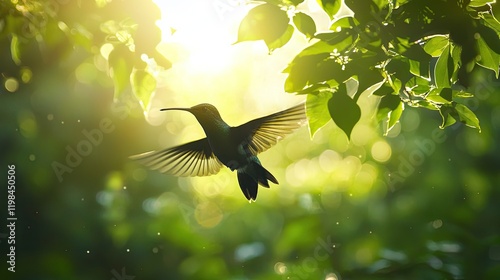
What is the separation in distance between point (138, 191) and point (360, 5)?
14.4 feet

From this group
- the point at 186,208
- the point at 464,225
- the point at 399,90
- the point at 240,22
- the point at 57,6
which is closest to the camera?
the point at 240,22

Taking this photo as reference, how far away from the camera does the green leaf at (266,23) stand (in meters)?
1.03

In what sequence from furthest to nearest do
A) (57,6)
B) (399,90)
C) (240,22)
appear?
(57,6), (399,90), (240,22)

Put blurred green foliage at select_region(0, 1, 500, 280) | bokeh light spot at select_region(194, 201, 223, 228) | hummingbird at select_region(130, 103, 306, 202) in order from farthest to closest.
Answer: bokeh light spot at select_region(194, 201, 223, 228) < blurred green foliage at select_region(0, 1, 500, 280) < hummingbird at select_region(130, 103, 306, 202)

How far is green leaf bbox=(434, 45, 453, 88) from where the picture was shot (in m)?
1.13

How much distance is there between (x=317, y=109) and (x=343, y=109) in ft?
0.15

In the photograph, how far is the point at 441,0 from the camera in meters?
1.08

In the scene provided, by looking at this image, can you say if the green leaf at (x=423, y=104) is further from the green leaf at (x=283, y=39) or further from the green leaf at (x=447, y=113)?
the green leaf at (x=283, y=39)

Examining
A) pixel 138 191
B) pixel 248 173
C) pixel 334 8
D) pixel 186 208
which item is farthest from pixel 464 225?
pixel 334 8

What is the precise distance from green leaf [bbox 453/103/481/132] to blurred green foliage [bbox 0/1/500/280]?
2953 millimetres

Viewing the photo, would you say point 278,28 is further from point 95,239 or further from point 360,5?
point 95,239

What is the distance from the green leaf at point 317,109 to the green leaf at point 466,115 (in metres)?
0.35
